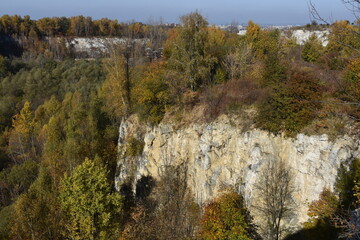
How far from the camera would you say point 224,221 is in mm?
15891

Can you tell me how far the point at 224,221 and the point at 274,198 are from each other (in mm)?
3490

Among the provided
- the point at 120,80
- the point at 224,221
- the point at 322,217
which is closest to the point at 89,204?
the point at 224,221

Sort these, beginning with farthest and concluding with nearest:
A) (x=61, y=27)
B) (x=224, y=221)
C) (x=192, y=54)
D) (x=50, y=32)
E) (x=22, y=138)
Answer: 1. (x=61, y=27)
2. (x=50, y=32)
3. (x=22, y=138)
4. (x=192, y=54)
5. (x=224, y=221)

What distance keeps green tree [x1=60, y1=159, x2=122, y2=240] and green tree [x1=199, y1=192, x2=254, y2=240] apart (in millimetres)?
5683

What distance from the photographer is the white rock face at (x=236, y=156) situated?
1563 centimetres

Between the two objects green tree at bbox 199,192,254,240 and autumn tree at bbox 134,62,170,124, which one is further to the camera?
autumn tree at bbox 134,62,170,124

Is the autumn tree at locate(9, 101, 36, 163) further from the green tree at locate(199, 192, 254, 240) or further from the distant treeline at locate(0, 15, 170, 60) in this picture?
the distant treeline at locate(0, 15, 170, 60)

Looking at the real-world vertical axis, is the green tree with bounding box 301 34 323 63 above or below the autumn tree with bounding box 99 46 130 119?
above

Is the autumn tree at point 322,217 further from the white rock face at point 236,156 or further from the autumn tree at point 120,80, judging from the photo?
the autumn tree at point 120,80

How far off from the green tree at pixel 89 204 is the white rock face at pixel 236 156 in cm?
580

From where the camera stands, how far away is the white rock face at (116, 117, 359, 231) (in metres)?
15.6

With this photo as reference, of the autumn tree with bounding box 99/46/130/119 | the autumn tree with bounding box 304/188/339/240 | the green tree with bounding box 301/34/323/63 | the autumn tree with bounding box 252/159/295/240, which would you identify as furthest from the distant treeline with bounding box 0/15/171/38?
the autumn tree with bounding box 304/188/339/240

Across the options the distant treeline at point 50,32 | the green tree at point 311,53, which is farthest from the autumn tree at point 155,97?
the distant treeline at point 50,32

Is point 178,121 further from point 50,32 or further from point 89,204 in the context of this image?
point 50,32
